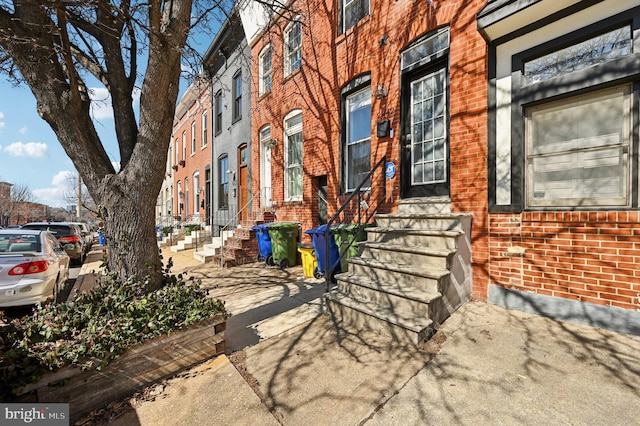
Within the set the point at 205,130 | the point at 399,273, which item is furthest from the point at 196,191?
the point at 399,273

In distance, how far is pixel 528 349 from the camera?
8.93 ft

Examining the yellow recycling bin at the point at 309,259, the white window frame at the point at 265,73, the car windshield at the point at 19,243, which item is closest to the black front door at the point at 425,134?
the yellow recycling bin at the point at 309,259

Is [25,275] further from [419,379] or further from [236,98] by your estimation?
[236,98]

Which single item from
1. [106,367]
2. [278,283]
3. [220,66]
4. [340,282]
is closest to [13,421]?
[106,367]

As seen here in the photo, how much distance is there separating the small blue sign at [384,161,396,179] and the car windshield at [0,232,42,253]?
648 cm

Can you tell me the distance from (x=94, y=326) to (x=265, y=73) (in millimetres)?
8940

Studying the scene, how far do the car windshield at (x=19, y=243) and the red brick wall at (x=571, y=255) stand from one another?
7631mm

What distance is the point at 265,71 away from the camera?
31.2 ft

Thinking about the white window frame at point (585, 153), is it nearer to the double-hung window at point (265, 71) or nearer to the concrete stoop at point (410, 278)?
the concrete stoop at point (410, 278)

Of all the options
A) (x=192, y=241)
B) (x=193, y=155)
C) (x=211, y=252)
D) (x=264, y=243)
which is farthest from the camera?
(x=193, y=155)

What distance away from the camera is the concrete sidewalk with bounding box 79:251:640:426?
2.05 meters

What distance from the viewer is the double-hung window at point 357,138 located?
19.7 feet

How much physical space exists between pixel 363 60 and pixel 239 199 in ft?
23.2

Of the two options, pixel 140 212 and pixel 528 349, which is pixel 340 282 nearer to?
pixel 528 349
